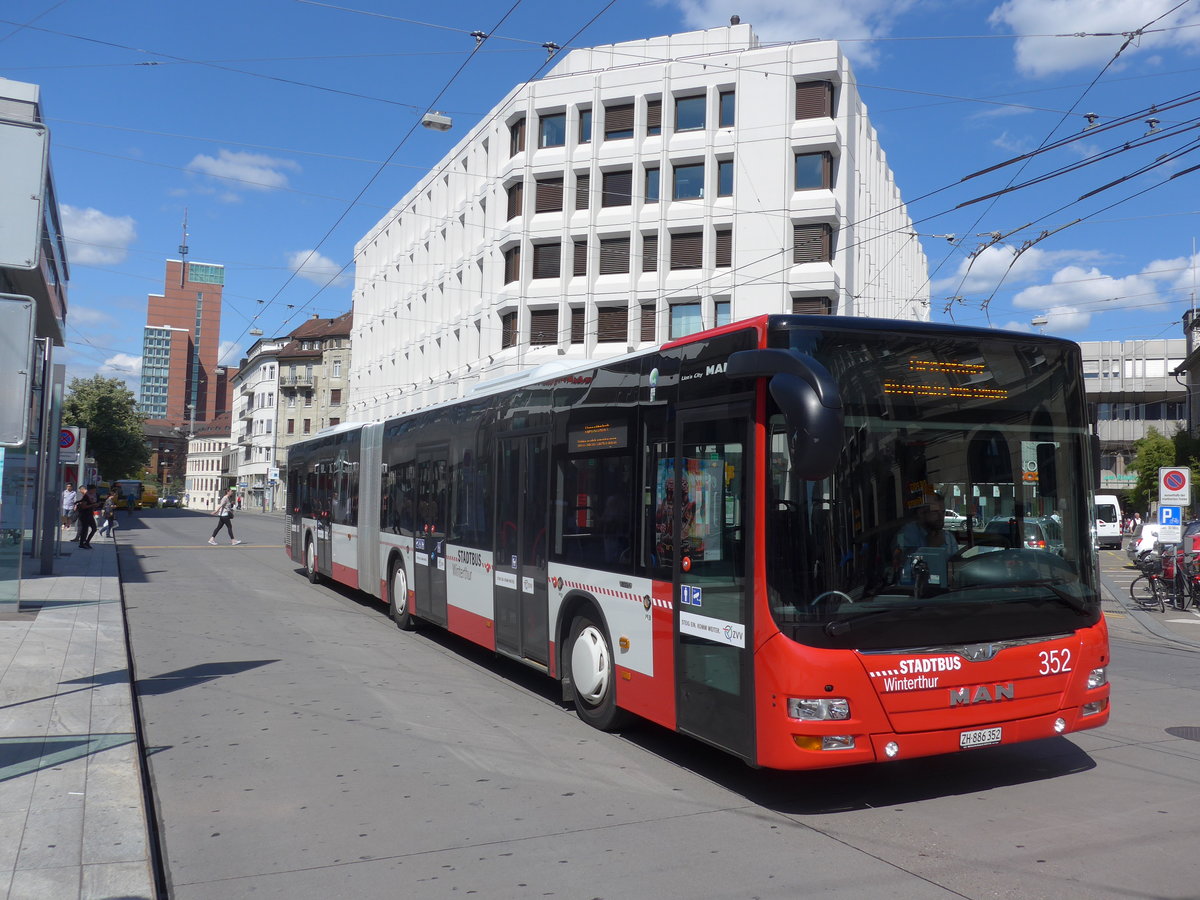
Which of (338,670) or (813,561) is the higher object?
(813,561)

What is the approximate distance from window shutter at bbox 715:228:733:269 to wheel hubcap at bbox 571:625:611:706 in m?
31.5

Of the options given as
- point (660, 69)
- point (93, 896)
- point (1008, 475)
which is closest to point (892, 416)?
point (1008, 475)

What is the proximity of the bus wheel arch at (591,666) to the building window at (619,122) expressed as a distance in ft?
114

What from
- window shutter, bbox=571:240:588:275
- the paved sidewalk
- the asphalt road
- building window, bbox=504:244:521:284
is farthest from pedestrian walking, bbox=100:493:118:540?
the asphalt road

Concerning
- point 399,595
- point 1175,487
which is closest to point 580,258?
point 1175,487

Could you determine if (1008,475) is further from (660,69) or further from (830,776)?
(660,69)

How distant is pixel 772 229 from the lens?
37.6 m

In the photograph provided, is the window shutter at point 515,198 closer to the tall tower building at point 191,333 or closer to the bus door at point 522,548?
the bus door at point 522,548

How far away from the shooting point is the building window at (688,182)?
3944 cm

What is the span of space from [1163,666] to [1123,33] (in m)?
7.37

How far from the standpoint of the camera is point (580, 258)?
41.6 meters

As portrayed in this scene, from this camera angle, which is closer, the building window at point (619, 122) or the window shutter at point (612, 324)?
the window shutter at point (612, 324)

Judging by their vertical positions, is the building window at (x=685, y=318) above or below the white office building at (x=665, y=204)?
below

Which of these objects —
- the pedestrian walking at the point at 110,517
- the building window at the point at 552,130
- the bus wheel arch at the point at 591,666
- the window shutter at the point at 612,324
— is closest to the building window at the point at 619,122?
the building window at the point at 552,130
